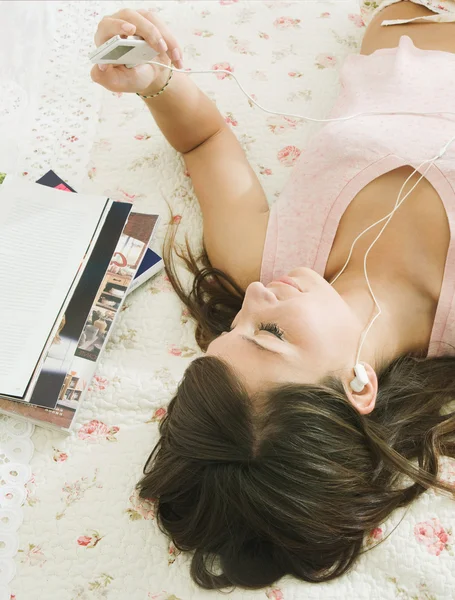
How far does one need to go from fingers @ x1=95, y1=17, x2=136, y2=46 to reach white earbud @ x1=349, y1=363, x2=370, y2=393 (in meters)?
0.66

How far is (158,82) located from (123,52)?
0.52 feet

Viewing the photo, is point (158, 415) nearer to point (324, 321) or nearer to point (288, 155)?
point (324, 321)

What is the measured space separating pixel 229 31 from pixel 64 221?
72 centimetres

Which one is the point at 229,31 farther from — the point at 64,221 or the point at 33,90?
the point at 64,221

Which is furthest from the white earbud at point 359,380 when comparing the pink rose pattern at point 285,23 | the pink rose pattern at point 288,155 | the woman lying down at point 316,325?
the pink rose pattern at point 285,23

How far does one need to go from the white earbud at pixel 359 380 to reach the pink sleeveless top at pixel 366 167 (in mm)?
224

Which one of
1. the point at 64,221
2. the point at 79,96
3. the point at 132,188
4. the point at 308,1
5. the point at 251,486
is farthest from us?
the point at 308,1

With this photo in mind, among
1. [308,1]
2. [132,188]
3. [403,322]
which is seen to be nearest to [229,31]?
[308,1]

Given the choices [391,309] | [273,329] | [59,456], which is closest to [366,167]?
[391,309]

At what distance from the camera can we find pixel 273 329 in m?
0.84

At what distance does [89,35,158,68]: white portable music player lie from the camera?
911 mm

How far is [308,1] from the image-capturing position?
4.98ft

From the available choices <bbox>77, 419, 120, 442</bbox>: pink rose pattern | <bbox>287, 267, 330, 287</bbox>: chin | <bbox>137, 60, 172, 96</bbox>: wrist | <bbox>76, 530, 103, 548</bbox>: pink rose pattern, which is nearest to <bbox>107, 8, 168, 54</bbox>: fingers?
<bbox>137, 60, 172, 96</bbox>: wrist

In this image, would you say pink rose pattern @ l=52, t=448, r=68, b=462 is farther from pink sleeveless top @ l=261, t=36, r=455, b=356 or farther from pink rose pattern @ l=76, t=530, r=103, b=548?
pink sleeveless top @ l=261, t=36, r=455, b=356
